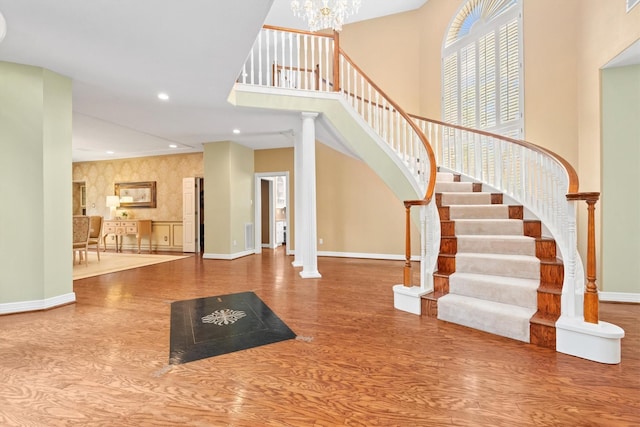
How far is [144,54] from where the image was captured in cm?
315

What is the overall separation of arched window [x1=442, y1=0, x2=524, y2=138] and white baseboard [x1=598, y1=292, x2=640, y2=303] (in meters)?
2.48

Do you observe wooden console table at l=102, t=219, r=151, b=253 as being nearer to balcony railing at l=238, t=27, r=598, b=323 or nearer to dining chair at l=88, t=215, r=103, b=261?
dining chair at l=88, t=215, r=103, b=261

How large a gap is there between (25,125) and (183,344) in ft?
9.93

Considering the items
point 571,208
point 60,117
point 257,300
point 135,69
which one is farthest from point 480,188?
point 60,117

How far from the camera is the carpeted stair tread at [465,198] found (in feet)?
13.9

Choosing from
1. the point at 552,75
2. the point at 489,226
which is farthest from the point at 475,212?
the point at 552,75

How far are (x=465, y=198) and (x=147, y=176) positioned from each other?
27.9 ft

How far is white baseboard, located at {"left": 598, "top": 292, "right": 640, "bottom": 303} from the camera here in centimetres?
356

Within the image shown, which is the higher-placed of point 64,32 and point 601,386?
point 64,32

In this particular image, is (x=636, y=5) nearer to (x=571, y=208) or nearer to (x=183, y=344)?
(x=571, y=208)

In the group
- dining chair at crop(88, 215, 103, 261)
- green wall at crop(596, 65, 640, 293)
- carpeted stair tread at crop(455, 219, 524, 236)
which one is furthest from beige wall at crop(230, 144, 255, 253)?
green wall at crop(596, 65, 640, 293)

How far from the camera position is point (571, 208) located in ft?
8.20

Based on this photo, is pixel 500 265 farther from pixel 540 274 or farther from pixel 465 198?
pixel 465 198

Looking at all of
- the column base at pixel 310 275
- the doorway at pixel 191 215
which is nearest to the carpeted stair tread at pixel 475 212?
the column base at pixel 310 275
